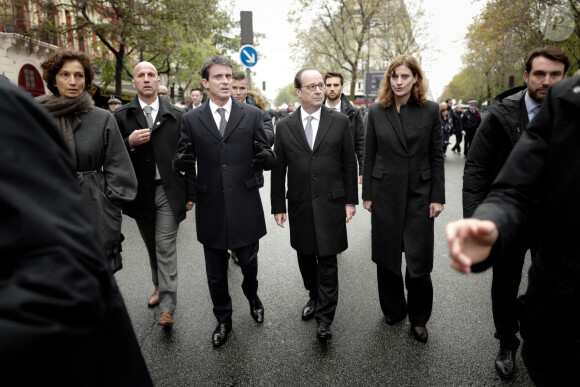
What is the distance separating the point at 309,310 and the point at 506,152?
2.13 metres

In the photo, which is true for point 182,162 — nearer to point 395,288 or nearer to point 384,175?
point 384,175

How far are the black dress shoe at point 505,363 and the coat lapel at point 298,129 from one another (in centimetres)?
214

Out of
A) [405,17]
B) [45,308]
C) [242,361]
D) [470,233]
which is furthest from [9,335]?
[405,17]

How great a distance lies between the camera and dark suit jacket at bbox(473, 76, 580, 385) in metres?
1.34

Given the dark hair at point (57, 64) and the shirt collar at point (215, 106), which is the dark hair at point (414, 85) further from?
the dark hair at point (57, 64)

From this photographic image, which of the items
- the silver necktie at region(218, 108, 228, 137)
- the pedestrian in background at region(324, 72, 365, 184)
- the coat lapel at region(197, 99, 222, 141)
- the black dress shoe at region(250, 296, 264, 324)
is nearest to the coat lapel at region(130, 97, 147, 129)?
the coat lapel at region(197, 99, 222, 141)

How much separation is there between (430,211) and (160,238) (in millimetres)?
2410

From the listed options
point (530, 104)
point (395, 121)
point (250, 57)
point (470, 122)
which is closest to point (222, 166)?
point (395, 121)

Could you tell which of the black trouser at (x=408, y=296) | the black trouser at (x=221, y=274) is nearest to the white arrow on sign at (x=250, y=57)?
the black trouser at (x=221, y=274)

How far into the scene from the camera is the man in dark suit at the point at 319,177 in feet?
11.6

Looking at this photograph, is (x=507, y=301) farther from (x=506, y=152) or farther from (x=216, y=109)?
(x=216, y=109)

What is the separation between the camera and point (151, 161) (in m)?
3.76

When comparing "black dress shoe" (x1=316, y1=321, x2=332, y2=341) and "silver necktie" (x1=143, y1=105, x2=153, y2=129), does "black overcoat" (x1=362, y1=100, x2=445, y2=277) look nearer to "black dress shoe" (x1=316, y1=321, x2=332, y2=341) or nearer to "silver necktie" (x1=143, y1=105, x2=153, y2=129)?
"black dress shoe" (x1=316, y1=321, x2=332, y2=341)

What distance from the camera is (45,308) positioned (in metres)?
0.82
